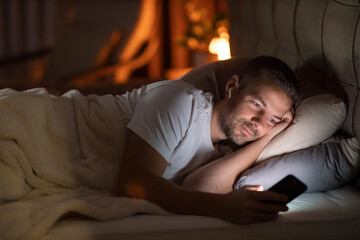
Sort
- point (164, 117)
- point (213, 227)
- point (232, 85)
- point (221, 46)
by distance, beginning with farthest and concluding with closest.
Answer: point (221, 46)
point (232, 85)
point (164, 117)
point (213, 227)

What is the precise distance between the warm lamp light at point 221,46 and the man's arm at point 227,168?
5.41ft

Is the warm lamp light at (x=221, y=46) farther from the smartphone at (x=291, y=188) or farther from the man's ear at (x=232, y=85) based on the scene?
the smartphone at (x=291, y=188)

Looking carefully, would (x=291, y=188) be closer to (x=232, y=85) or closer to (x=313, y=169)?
(x=313, y=169)

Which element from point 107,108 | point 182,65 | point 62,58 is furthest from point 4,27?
point 107,108

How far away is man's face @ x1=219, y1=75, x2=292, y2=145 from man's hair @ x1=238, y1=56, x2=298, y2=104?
2cm

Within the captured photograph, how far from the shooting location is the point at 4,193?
1009 millimetres

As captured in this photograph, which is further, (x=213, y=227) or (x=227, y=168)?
(x=227, y=168)

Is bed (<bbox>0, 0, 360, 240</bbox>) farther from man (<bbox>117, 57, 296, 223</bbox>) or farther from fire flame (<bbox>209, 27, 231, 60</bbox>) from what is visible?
fire flame (<bbox>209, 27, 231, 60</bbox>)

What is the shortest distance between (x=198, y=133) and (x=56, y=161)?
0.41 metres

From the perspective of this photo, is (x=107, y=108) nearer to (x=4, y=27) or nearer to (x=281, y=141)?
(x=281, y=141)

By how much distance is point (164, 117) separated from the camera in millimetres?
1129

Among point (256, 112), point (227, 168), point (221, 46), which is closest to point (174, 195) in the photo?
point (227, 168)

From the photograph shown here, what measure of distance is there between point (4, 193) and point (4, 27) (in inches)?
120

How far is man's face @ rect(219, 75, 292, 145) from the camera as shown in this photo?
1.21 meters
